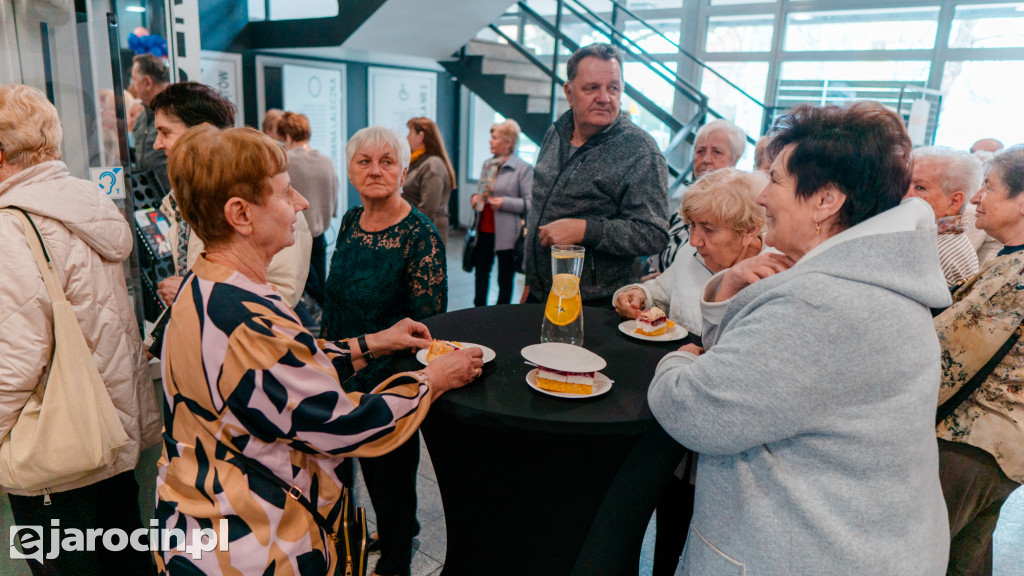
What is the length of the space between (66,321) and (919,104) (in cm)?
698

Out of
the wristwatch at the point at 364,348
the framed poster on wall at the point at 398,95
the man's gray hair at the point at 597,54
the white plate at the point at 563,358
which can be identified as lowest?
the wristwatch at the point at 364,348

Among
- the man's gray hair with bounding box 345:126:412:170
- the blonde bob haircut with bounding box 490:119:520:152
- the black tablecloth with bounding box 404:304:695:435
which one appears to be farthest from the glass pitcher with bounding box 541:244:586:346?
the blonde bob haircut with bounding box 490:119:520:152

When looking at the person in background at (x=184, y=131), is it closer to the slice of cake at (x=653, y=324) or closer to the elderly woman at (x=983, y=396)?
the slice of cake at (x=653, y=324)

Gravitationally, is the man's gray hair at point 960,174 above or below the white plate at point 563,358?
above

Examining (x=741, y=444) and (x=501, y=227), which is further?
(x=501, y=227)

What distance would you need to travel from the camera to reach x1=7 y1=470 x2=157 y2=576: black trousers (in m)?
1.62

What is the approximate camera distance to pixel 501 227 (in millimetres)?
4711

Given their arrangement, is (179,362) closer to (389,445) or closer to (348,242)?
(389,445)

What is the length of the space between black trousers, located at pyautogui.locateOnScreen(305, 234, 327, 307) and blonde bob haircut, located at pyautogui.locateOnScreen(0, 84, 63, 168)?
284 centimetres

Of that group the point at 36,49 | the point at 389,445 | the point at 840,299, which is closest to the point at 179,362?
the point at 389,445

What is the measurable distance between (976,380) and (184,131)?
2.30m

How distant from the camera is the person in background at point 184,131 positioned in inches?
74.9

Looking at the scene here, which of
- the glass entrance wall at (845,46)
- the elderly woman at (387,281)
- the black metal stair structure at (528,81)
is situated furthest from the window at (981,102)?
the elderly woman at (387,281)

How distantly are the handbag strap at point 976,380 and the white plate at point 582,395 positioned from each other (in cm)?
82
